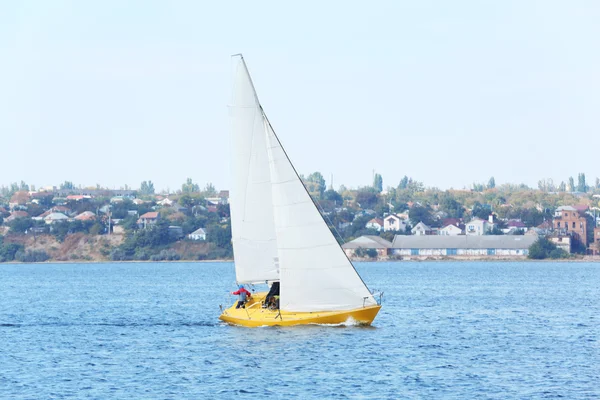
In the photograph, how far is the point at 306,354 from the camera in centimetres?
4734

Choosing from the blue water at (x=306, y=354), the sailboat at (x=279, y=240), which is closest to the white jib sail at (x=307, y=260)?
the sailboat at (x=279, y=240)

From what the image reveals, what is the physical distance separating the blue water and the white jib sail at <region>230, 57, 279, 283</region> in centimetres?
334

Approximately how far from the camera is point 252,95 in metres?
54.1

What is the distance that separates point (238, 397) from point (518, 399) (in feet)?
32.0

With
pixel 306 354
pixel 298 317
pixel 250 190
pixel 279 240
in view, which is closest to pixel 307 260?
pixel 279 240

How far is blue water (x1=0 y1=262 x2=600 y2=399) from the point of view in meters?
40.6

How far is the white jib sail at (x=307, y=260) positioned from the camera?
52.5 meters

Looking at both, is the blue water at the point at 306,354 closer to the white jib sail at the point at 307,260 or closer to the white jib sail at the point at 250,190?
the white jib sail at the point at 307,260

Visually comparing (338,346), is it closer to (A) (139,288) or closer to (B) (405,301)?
(B) (405,301)

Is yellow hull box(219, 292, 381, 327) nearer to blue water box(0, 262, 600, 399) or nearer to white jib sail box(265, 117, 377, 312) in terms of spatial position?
white jib sail box(265, 117, 377, 312)

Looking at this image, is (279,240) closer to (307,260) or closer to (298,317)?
(307,260)

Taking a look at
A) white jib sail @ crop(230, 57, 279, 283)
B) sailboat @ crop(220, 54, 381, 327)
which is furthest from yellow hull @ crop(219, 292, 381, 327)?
white jib sail @ crop(230, 57, 279, 283)

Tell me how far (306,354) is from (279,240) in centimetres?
729

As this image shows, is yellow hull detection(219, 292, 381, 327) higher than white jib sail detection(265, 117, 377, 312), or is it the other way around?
white jib sail detection(265, 117, 377, 312)
